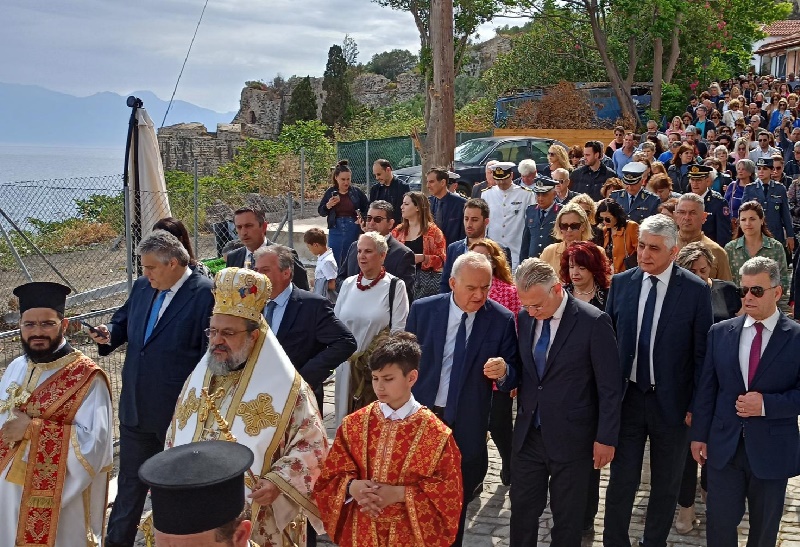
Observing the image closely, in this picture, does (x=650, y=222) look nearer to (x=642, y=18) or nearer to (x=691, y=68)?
(x=642, y=18)

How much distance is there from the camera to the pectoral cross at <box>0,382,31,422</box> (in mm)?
4805

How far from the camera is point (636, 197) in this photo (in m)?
9.41

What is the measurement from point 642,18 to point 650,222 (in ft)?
70.9

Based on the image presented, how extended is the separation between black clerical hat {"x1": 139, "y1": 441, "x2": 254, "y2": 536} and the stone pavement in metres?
3.16

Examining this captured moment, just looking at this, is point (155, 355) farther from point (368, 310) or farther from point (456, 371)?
point (456, 371)

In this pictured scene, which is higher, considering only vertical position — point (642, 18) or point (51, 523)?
point (642, 18)

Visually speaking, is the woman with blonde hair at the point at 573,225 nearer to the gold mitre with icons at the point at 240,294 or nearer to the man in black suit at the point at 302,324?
the man in black suit at the point at 302,324

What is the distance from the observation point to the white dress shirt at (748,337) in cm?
479

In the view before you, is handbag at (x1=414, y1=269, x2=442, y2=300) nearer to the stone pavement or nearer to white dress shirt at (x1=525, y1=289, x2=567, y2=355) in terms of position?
the stone pavement

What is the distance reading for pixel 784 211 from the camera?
10.7 m

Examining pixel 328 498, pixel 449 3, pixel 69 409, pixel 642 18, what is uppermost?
pixel 642 18

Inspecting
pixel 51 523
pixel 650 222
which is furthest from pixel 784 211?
pixel 51 523

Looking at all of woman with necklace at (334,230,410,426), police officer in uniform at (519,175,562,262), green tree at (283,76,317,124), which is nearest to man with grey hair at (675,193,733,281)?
police officer in uniform at (519,175,562,262)

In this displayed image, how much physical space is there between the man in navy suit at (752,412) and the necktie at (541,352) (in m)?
0.89
